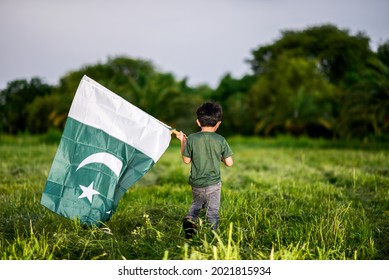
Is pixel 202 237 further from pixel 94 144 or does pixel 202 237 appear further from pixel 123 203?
pixel 123 203

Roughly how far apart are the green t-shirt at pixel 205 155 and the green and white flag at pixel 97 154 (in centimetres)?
30

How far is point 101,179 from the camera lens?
10.4ft

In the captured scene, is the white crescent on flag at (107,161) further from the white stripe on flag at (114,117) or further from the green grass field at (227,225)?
the green grass field at (227,225)

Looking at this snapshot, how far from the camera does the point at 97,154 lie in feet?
10.5

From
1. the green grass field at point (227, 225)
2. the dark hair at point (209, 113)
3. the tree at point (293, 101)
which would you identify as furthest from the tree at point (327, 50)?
the dark hair at point (209, 113)

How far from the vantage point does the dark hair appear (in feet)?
10.5

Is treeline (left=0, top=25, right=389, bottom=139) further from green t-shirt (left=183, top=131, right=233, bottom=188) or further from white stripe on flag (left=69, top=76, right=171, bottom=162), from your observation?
white stripe on flag (left=69, top=76, right=171, bottom=162)

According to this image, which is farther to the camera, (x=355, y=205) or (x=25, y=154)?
(x=25, y=154)

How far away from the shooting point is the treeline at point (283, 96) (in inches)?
520

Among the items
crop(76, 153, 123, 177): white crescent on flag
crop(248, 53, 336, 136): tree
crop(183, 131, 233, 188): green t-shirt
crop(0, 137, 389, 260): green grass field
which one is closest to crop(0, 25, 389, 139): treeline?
crop(248, 53, 336, 136): tree

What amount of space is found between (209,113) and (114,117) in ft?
2.53

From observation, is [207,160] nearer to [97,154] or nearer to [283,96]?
[97,154]
